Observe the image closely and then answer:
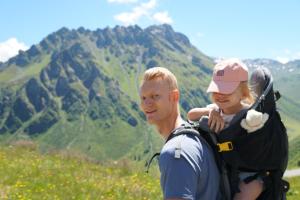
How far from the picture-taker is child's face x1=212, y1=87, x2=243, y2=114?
414cm

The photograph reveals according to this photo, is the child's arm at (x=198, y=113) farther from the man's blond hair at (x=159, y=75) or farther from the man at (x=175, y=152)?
the man's blond hair at (x=159, y=75)

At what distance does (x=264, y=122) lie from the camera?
3879 millimetres

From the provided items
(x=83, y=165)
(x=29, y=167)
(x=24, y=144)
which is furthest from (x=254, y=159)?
(x=24, y=144)

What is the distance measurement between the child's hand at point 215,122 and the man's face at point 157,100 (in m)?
0.35

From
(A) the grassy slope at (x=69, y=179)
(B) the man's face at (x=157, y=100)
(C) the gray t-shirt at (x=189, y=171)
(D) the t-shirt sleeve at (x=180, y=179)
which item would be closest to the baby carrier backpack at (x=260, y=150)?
(C) the gray t-shirt at (x=189, y=171)

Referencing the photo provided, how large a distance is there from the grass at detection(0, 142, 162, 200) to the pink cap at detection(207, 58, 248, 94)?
8366 millimetres

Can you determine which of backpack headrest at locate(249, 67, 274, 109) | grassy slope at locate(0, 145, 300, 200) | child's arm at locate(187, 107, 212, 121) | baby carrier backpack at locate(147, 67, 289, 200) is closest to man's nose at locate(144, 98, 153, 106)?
baby carrier backpack at locate(147, 67, 289, 200)

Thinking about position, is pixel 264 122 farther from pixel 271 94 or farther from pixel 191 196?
pixel 191 196

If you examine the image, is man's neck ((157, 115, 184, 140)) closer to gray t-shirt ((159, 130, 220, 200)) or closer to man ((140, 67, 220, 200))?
man ((140, 67, 220, 200))

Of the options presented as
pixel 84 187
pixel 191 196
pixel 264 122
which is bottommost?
pixel 84 187

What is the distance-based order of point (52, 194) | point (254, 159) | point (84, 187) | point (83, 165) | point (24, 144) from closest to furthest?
point (254, 159)
point (52, 194)
point (84, 187)
point (83, 165)
point (24, 144)

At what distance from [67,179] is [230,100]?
1042 cm

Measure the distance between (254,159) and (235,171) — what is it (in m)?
0.18

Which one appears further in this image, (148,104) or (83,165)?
(83,165)
